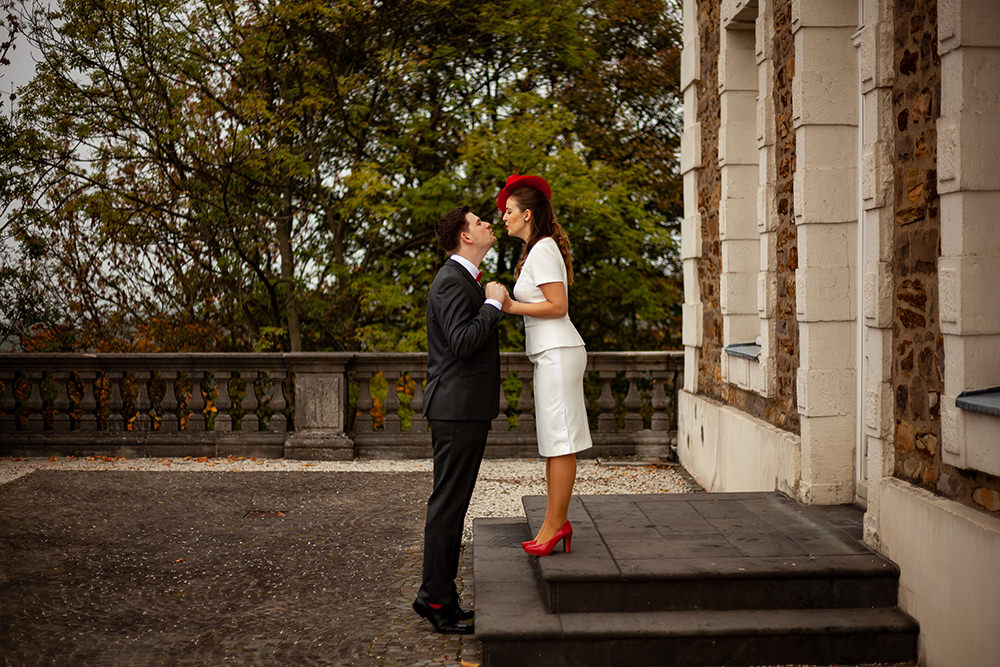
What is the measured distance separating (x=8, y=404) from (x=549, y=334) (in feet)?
25.9

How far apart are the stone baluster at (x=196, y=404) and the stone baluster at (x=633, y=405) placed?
445cm

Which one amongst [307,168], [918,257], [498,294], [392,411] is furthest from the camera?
[307,168]

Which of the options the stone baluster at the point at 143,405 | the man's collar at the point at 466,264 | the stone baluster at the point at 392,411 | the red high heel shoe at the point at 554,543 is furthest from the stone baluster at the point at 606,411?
the man's collar at the point at 466,264

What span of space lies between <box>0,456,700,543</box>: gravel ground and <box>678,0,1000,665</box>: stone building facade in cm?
42

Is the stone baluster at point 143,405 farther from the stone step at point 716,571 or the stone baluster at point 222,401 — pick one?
the stone step at point 716,571

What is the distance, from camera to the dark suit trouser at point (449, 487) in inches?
176

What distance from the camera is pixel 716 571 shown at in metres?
4.41

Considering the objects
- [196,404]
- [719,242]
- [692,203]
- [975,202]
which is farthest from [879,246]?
[196,404]

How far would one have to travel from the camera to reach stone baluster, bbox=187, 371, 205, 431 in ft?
33.6

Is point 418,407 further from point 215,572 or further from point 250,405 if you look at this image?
point 215,572

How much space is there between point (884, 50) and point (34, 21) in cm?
1159

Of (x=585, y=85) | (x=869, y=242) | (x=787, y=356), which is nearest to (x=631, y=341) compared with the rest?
(x=585, y=85)

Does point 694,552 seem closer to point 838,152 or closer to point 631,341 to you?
point 838,152

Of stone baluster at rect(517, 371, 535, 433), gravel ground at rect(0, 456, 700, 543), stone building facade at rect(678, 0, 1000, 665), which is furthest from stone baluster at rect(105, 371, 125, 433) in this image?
stone building facade at rect(678, 0, 1000, 665)
